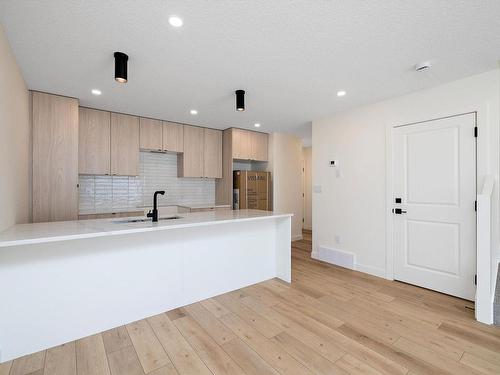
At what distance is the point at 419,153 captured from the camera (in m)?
3.00

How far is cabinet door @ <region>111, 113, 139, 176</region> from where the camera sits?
153 inches

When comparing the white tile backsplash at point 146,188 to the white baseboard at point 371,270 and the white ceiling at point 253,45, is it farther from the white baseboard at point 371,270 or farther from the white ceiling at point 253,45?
the white baseboard at point 371,270

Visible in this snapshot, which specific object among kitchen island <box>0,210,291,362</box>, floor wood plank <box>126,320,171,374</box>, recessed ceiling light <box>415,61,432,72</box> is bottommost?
floor wood plank <box>126,320,171,374</box>

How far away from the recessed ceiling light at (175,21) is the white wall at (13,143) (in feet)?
4.32

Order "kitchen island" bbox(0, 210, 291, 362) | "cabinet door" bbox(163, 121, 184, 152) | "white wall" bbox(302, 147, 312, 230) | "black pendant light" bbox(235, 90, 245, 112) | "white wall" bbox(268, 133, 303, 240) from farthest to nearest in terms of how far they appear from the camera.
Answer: "white wall" bbox(302, 147, 312, 230)
"white wall" bbox(268, 133, 303, 240)
"cabinet door" bbox(163, 121, 184, 152)
"black pendant light" bbox(235, 90, 245, 112)
"kitchen island" bbox(0, 210, 291, 362)

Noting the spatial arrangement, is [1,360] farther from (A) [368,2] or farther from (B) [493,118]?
(B) [493,118]

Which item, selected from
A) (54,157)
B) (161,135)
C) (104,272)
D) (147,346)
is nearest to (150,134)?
(161,135)

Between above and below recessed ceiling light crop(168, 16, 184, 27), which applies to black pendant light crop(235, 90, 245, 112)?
below

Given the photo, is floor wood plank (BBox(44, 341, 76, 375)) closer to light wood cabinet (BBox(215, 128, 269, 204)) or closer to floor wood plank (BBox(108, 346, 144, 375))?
floor wood plank (BBox(108, 346, 144, 375))

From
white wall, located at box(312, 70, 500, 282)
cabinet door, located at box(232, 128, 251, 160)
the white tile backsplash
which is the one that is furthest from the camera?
cabinet door, located at box(232, 128, 251, 160)

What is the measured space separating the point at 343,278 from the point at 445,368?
1650 millimetres

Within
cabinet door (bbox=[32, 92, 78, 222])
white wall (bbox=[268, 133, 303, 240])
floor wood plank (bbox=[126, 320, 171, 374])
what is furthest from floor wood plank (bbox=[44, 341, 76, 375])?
white wall (bbox=[268, 133, 303, 240])

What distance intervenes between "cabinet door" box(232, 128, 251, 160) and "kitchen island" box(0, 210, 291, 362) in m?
2.17

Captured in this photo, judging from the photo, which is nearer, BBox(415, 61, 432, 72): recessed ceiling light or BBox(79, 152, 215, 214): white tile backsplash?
BBox(415, 61, 432, 72): recessed ceiling light
